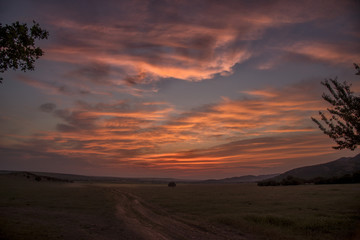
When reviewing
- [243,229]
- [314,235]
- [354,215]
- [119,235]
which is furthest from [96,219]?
[354,215]

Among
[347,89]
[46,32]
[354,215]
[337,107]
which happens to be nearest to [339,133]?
[337,107]

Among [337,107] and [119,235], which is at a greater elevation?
[337,107]

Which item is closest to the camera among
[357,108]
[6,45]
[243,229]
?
[6,45]

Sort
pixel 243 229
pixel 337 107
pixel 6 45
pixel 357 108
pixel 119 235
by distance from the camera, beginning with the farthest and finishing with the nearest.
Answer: pixel 337 107 < pixel 357 108 < pixel 243 229 < pixel 119 235 < pixel 6 45

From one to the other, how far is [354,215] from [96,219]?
19.7m

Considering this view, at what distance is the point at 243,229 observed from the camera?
15984 millimetres

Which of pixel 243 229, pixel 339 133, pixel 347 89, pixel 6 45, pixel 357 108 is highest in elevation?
pixel 6 45

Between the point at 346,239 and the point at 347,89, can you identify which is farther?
the point at 347,89

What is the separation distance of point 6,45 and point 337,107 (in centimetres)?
2233

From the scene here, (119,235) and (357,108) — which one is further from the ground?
(357,108)

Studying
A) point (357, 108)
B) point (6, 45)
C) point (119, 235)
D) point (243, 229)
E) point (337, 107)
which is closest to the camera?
point (6, 45)

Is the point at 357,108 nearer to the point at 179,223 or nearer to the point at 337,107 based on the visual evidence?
the point at 337,107

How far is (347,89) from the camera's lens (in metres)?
18.0

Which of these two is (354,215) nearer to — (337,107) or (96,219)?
(337,107)
